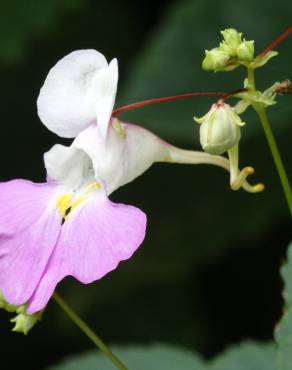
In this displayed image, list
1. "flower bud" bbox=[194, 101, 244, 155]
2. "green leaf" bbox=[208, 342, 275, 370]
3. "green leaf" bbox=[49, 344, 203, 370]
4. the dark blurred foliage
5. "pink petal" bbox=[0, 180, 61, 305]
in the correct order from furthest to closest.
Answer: the dark blurred foliage < "green leaf" bbox=[49, 344, 203, 370] < "green leaf" bbox=[208, 342, 275, 370] < "pink petal" bbox=[0, 180, 61, 305] < "flower bud" bbox=[194, 101, 244, 155]

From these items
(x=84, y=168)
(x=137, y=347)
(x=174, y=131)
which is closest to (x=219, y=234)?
(x=174, y=131)

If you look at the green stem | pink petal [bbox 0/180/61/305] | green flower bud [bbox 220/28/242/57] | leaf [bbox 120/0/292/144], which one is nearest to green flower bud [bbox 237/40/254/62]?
green flower bud [bbox 220/28/242/57]

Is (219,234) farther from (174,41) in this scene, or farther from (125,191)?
(174,41)

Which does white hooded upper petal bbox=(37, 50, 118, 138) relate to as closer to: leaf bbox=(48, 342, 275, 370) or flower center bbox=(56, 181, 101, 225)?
flower center bbox=(56, 181, 101, 225)

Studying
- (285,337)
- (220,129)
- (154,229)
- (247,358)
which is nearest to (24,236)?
(220,129)

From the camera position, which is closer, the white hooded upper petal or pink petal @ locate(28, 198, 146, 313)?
pink petal @ locate(28, 198, 146, 313)

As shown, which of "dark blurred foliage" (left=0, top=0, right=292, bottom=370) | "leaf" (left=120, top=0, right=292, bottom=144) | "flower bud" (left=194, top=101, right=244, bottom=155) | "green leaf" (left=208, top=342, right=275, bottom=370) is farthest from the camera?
"dark blurred foliage" (left=0, top=0, right=292, bottom=370)

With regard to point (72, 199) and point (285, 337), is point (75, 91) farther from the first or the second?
point (285, 337)
